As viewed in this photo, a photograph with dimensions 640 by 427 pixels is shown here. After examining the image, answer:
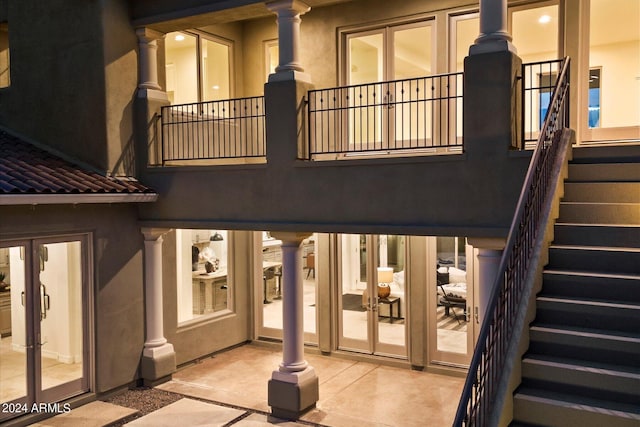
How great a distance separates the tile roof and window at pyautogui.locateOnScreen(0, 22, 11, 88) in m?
1.09

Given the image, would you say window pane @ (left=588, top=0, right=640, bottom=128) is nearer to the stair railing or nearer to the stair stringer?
the stair stringer

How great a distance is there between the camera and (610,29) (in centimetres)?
1016

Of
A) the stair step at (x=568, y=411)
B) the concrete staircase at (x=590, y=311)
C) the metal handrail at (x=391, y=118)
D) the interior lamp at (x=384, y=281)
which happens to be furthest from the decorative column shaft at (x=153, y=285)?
the stair step at (x=568, y=411)

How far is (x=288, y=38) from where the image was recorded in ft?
27.8

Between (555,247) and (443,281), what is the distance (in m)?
4.56

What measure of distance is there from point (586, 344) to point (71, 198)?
21.9 ft

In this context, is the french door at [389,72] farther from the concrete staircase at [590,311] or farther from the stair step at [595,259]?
the stair step at [595,259]

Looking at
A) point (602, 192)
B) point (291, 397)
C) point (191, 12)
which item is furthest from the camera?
point (191, 12)

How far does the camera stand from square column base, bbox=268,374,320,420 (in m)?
8.47

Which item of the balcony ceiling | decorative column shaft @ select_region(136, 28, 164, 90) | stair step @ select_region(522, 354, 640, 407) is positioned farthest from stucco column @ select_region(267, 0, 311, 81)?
stair step @ select_region(522, 354, 640, 407)

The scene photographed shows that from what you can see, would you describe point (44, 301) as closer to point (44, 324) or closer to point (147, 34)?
point (44, 324)

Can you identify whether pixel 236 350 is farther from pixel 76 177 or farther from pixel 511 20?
pixel 511 20

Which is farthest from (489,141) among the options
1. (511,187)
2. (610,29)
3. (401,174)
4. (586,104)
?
(610,29)

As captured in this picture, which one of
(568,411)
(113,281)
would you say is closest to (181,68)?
(113,281)
